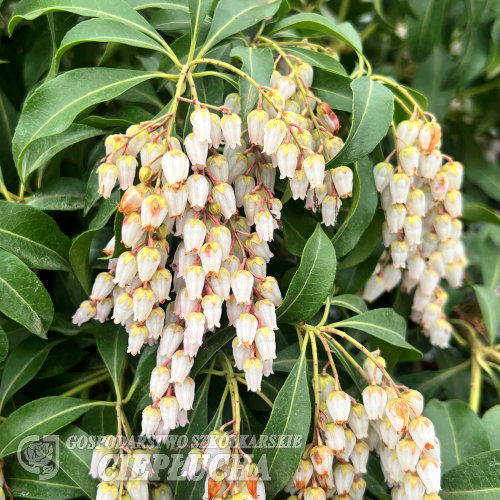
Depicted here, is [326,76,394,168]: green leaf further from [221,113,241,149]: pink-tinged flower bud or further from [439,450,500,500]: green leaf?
[439,450,500,500]: green leaf

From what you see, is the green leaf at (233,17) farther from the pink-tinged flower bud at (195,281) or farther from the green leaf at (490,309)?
the green leaf at (490,309)

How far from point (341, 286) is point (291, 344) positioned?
0.18 m

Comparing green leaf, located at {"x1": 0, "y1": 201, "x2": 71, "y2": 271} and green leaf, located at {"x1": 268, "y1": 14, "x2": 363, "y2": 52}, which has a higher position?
green leaf, located at {"x1": 268, "y1": 14, "x2": 363, "y2": 52}

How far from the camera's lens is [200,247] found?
0.76m

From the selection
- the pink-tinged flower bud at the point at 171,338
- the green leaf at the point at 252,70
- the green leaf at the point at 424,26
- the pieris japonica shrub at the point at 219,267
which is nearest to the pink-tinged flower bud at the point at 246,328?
the pieris japonica shrub at the point at 219,267

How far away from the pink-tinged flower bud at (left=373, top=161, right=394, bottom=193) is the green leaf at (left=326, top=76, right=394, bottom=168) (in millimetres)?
131

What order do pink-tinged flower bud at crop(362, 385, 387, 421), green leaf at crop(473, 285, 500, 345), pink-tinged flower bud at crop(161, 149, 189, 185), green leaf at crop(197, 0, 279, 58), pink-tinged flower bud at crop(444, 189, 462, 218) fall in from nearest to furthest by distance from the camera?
pink-tinged flower bud at crop(161, 149, 189, 185) < pink-tinged flower bud at crop(362, 385, 387, 421) < green leaf at crop(197, 0, 279, 58) < pink-tinged flower bud at crop(444, 189, 462, 218) < green leaf at crop(473, 285, 500, 345)

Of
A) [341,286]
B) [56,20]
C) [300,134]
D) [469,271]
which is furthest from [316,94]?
[469,271]

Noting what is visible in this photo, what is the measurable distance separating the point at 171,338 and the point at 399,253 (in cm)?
50

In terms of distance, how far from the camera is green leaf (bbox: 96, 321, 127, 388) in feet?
3.32

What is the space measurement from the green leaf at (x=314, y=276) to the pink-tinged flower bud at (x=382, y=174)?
211 millimetres

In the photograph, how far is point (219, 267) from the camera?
77 centimetres

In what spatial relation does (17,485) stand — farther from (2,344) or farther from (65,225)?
(65,225)

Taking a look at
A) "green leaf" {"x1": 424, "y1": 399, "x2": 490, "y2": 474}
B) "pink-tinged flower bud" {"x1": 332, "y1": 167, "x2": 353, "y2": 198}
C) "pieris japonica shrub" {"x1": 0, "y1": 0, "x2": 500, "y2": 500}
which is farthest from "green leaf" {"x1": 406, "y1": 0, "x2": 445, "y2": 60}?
"green leaf" {"x1": 424, "y1": 399, "x2": 490, "y2": 474}
